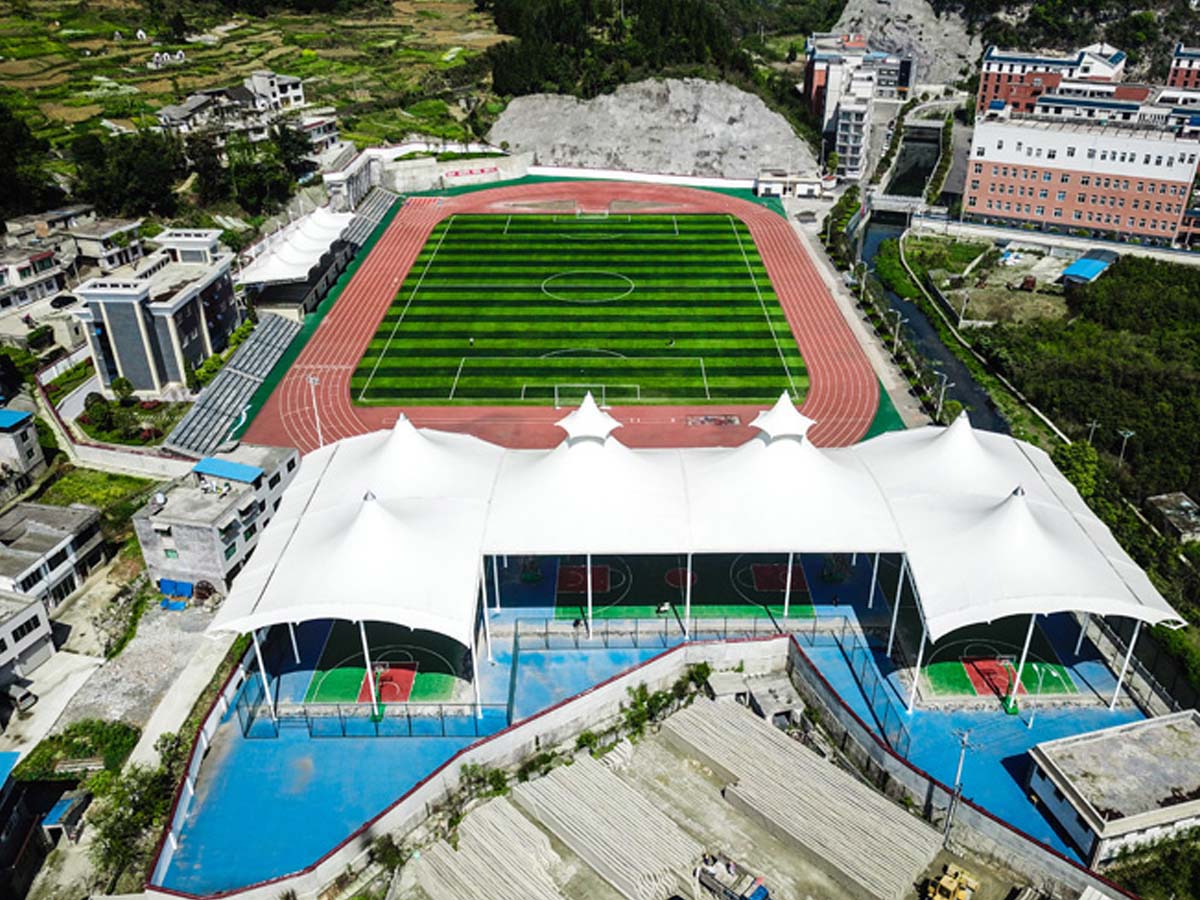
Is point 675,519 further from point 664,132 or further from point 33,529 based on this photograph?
point 664,132

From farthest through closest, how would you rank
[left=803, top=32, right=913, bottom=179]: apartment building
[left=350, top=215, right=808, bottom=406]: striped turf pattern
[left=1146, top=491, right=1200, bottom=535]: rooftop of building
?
[left=803, top=32, right=913, bottom=179]: apartment building < [left=350, top=215, right=808, bottom=406]: striped turf pattern < [left=1146, top=491, right=1200, bottom=535]: rooftop of building

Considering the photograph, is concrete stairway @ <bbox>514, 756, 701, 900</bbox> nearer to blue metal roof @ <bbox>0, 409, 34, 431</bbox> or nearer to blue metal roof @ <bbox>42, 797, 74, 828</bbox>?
blue metal roof @ <bbox>42, 797, 74, 828</bbox>

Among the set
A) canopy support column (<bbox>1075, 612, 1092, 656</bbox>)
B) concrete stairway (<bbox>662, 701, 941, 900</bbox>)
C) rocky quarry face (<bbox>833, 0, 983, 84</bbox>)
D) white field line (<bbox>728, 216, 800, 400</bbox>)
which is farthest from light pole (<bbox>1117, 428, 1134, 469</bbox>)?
rocky quarry face (<bbox>833, 0, 983, 84</bbox>)

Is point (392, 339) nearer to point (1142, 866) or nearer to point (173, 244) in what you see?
point (173, 244)

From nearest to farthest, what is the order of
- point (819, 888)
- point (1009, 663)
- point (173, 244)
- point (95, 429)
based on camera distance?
point (819, 888)
point (1009, 663)
point (95, 429)
point (173, 244)

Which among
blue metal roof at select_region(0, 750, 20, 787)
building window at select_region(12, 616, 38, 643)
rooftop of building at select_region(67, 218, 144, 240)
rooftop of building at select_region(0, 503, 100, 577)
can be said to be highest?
rooftop of building at select_region(67, 218, 144, 240)

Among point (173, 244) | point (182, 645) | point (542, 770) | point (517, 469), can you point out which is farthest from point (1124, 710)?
point (173, 244)

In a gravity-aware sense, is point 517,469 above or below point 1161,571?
above

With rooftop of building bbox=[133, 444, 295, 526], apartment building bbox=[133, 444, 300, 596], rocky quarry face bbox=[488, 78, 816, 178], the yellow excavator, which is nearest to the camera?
the yellow excavator
